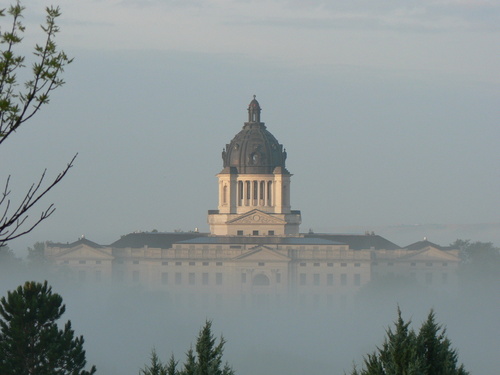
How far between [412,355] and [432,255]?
157 metres

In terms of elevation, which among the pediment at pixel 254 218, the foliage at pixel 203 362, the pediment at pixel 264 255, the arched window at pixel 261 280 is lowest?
the foliage at pixel 203 362

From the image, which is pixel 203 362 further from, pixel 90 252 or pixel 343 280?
pixel 90 252

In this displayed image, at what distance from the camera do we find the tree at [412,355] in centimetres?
3603

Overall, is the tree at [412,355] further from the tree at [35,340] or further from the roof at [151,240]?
the roof at [151,240]

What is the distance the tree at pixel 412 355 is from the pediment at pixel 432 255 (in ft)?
507

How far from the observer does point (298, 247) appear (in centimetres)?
19038

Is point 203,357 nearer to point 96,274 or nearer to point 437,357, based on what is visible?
point 437,357

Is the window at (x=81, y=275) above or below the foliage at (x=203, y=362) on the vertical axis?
above

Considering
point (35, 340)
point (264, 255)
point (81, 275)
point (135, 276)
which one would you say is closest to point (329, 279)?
point (264, 255)

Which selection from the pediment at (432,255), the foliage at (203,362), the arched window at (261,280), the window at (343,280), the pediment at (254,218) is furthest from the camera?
the pediment at (254,218)

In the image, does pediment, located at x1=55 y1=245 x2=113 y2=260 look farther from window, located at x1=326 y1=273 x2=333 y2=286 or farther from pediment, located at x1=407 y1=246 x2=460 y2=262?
pediment, located at x1=407 y1=246 x2=460 y2=262

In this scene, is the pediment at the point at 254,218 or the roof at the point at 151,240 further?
the pediment at the point at 254,218

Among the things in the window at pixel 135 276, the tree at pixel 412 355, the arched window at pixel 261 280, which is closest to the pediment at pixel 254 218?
the arched window at pixel 261 280

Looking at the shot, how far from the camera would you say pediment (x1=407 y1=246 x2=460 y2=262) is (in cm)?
19175
